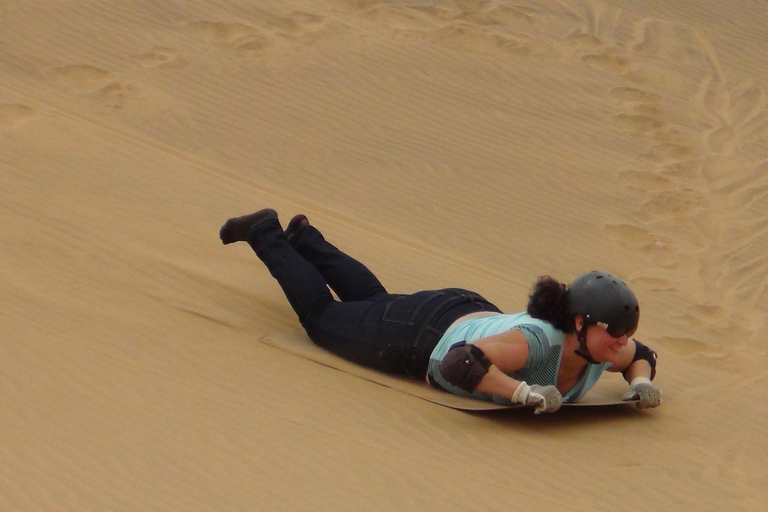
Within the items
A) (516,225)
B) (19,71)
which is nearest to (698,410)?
(516,225)

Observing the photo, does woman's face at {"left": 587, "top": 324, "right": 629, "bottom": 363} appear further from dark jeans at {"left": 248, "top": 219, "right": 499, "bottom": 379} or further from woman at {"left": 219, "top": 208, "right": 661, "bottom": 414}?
dark jeans at {"left": 248, "top": 219, "right": 499, "bottom": 379}

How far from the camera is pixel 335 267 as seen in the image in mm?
5398

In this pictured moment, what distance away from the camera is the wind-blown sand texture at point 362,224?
157 inches

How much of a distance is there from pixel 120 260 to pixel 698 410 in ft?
9.80

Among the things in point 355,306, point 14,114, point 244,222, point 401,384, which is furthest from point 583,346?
point 14,114

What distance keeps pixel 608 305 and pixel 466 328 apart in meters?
0.64

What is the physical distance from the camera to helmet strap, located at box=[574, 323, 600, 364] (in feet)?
14.2

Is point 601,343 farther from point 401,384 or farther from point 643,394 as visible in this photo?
point 401,384

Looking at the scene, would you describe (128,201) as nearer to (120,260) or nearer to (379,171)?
(120,260)

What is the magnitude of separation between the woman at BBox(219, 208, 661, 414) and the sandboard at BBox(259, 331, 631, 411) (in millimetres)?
37

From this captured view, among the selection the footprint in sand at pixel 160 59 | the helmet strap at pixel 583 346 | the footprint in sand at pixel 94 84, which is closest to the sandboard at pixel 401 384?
the helmet strap at pixel 583 346

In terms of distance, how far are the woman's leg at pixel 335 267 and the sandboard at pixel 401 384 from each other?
0.31m

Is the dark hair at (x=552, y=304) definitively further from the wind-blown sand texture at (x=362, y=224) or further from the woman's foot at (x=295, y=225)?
the woman's foot at (x=295, y=225)

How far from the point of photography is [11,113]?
7.73 meters
